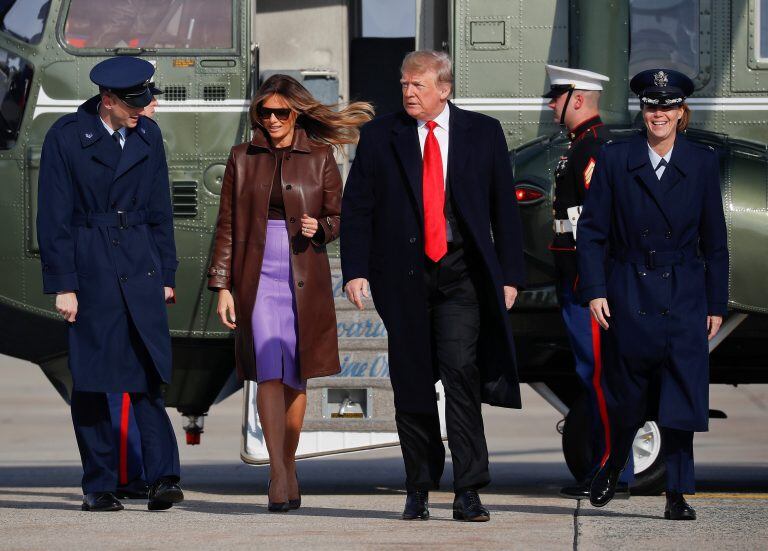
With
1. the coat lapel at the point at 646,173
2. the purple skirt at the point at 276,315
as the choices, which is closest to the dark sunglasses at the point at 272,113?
the purple skirt at the point at 276,315

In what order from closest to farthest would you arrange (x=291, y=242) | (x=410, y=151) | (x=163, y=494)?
(x=410, y=151), (x=163, y=494), (x=291, y=242)

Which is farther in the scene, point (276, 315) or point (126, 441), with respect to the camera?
point (126, 441)

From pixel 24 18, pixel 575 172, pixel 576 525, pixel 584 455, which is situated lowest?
pixel 584 455

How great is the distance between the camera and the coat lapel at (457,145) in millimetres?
6523

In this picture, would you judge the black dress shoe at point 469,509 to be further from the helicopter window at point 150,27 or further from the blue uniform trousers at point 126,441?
the helicopter window at point 150,27

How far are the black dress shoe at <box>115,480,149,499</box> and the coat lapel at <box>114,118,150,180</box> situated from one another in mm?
1456

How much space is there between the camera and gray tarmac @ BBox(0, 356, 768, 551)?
19.7 ft

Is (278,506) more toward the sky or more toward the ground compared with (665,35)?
more toward the ground

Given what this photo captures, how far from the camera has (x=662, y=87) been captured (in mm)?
6578

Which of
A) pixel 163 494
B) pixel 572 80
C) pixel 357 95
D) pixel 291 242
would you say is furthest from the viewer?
pixel 357 95

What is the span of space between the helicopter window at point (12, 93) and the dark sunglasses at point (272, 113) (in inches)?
68.2

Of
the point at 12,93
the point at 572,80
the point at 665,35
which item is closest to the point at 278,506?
the point at 572,80

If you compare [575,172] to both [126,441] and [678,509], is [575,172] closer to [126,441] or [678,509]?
[678,509]

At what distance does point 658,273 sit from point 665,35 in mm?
2231
